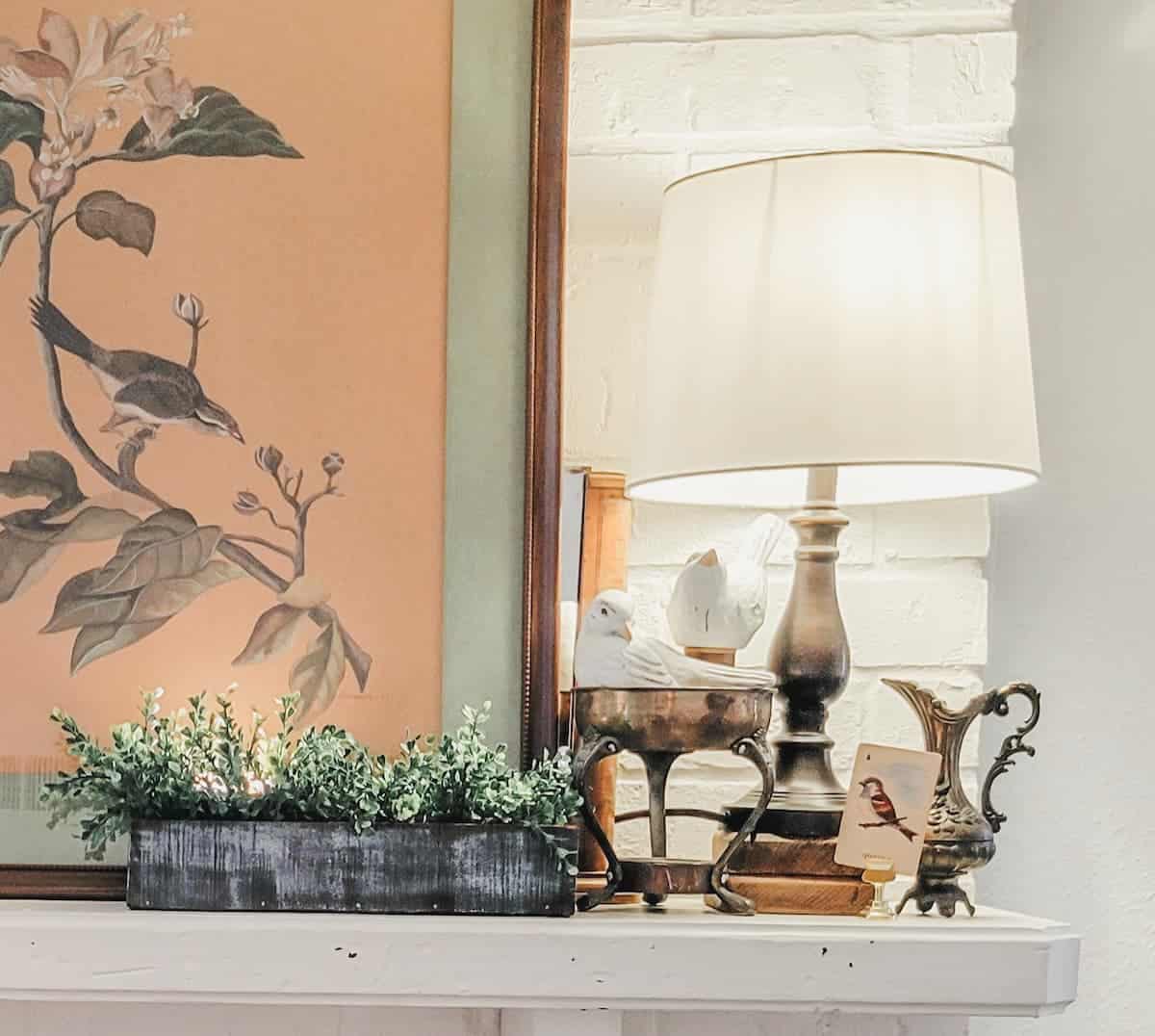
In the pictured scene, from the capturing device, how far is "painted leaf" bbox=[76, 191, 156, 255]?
129cm

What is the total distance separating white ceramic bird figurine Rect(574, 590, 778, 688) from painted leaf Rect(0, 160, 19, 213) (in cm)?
59

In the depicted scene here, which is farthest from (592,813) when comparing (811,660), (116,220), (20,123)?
(20,123)

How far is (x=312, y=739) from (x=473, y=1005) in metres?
0.22

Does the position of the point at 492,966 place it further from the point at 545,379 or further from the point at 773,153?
the point at 773,153

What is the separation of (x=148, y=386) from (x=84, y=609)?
19 centimetres

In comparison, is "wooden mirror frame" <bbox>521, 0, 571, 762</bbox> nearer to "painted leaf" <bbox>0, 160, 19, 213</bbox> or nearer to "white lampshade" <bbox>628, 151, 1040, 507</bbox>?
"white lampshade" <bbox>628, 151, 1040, 507</bbox>

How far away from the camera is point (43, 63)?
1.30 m

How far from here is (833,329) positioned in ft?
3.66

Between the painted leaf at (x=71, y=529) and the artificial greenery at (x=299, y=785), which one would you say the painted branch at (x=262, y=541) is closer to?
the painted leaf at (x=71, y=529)

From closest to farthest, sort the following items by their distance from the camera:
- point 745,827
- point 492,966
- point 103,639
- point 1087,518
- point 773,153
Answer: point 492,966 < point 745,827 < point 103,639 < point 773,153 < point 1087,518

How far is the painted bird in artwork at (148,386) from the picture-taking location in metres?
1.28

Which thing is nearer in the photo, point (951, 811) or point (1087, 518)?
point (951, 811)

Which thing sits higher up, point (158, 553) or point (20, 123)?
point (20, 123)

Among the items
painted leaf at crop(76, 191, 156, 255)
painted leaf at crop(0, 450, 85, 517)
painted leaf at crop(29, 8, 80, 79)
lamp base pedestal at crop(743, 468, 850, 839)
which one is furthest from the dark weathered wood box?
painted leaf at crop(29, 8, 80, 79)
